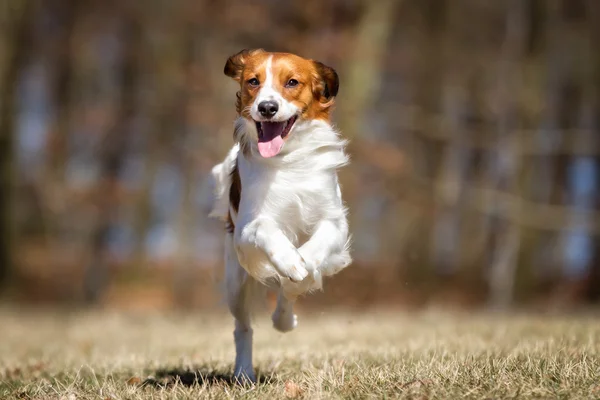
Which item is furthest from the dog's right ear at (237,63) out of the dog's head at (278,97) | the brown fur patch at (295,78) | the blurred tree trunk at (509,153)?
the blurred tree trunk at (509,153)

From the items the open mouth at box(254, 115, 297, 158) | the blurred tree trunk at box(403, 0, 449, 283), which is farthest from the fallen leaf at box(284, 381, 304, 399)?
the blurred tree trunk at box(403, 0, 449, 283)

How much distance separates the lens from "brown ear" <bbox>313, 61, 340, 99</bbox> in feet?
15.1

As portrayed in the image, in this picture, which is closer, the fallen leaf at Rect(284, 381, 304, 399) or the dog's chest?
the fallen leaf at Rect(284, 381, 304, 399)

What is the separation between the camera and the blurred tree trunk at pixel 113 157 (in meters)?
19.5

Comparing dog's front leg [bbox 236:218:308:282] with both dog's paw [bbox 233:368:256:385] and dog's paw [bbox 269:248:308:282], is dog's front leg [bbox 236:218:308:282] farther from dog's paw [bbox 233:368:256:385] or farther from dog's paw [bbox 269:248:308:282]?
dog's paw [bbox 233:368:256:385]

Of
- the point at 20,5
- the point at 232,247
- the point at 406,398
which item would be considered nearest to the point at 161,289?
the point at 20,5

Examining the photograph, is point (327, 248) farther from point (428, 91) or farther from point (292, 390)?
point (428, 91)

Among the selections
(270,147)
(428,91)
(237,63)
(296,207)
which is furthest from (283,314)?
(428,91)

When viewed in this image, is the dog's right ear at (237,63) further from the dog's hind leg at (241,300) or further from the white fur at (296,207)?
the dog's hind leg at (241,300)

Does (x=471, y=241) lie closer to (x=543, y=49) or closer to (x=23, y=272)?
(x=543, y=49)

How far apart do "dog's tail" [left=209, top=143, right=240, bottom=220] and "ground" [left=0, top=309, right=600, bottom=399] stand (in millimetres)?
820

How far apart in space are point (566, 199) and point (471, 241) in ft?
10.7

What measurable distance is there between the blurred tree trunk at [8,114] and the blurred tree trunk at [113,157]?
439 cm

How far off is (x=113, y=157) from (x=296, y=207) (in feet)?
53.8
